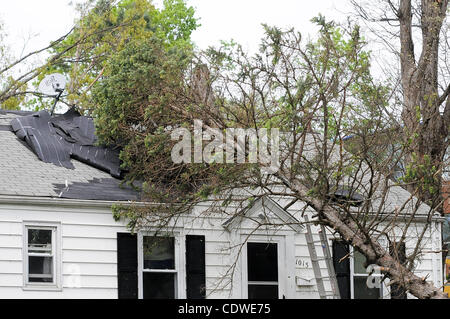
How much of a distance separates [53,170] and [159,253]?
2436mm

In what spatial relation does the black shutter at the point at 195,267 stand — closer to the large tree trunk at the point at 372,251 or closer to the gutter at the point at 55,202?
the gutter at the point at 55,202

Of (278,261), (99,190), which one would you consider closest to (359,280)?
(278,261)

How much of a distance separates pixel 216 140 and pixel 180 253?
228 cm

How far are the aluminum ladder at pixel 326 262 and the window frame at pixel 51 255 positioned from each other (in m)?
4.37

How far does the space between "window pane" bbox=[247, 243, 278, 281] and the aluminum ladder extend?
0.84 meters

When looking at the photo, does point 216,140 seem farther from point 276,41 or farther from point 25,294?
point 25,294

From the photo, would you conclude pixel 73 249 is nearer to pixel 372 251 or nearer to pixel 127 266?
pixel 127 266

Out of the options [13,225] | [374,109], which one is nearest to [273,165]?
[374,109]

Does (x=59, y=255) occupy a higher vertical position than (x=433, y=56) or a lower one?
lower

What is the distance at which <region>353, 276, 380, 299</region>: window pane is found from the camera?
56.3ft

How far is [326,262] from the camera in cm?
1565

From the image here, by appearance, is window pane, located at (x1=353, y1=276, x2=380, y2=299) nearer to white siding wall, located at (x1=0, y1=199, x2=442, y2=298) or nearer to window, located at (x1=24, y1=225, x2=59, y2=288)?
white siding wall, located at (x1=0, y1=199, x2=442, y2=298)

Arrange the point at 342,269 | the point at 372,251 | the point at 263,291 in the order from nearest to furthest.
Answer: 1. the point at 372,251
2. the point at 263,291
3. the point at 342,269

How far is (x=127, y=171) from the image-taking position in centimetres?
1647
